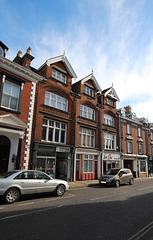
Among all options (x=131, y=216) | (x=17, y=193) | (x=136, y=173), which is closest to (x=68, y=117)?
(x=17, y=193)

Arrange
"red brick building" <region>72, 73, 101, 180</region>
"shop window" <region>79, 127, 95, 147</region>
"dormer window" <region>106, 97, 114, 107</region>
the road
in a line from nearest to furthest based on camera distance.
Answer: the road < "red brick building" <region>72, 73, 101, 180</region> < "shop window" <region>79, 127, 95, 147</region> < "dormer window" <region>106, 97, 114, 107</region>

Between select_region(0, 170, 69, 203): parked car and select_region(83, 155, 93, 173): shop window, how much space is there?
31.4 ft

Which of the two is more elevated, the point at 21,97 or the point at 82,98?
the point at 82,98

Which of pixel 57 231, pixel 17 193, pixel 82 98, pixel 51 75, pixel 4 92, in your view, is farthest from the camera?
pixel 82 98

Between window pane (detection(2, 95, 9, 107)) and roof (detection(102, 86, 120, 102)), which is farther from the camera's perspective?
roof (detection(102, 86, 120, 102))

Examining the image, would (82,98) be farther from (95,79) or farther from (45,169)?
(45,169)

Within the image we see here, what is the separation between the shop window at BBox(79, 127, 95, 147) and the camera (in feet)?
63.9

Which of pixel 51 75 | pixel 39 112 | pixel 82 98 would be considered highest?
pixel 51 75

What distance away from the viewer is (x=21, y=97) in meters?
13.7

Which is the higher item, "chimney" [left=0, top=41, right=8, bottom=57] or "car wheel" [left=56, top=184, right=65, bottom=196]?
"chimney" [left=0, top=41, right=8, bottom=57]

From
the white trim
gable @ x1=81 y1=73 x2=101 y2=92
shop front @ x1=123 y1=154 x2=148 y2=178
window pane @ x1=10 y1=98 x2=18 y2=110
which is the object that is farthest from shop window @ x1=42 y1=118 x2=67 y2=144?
shop front @ x1=123 y1=154 x2=148 y2=178

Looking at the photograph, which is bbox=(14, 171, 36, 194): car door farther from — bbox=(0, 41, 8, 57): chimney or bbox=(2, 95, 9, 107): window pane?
bbox=(0, 41, 8, 57): chimney

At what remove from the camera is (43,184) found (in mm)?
8766

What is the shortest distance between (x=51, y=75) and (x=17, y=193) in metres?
12.9
